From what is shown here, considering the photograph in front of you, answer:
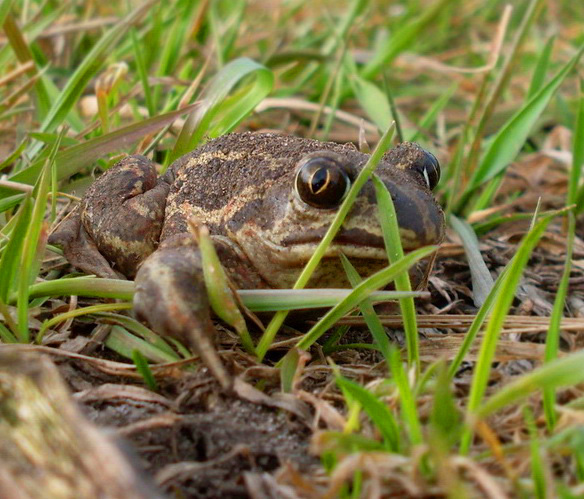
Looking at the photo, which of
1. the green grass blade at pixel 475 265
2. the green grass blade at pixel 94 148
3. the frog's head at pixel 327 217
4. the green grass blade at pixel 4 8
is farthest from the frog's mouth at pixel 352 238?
the green grass blade at pixel 4 8

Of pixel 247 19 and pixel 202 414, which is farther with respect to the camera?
pixel 247 19

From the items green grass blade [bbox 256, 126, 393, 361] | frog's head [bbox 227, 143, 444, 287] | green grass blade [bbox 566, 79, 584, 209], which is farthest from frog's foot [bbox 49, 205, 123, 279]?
green grass blade [bbox 566, 79, 584, 209]

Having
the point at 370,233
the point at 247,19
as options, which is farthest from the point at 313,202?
the point at 247,19

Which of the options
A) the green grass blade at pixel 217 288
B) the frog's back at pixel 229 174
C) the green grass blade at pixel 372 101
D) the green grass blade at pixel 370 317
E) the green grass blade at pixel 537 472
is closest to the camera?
the green grass blade at pixel 537 472

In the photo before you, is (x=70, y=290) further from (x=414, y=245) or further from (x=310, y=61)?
(x=310, y=61)

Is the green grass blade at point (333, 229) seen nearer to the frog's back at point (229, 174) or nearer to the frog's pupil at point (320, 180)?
the frog's pupil at point (320, 180)

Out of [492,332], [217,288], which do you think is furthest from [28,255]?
[492,332]

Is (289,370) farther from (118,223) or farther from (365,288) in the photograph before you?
(118,223)

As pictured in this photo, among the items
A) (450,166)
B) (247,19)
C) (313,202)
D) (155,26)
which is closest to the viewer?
(313,202)
